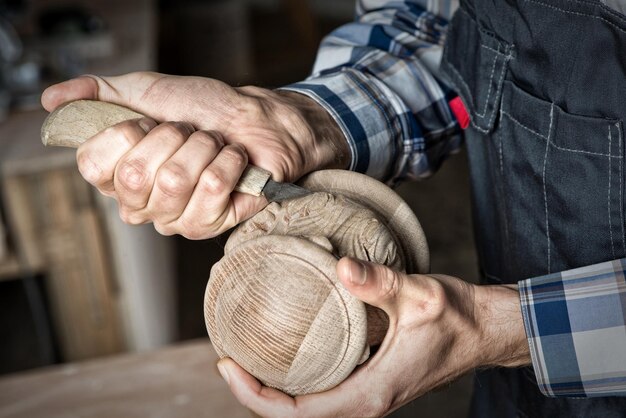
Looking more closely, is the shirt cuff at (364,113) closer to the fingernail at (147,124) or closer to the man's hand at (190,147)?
the man's hand at (190,147)

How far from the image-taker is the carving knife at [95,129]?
2.66 ft

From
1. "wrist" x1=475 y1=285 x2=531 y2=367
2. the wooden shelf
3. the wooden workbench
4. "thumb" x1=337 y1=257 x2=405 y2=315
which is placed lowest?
the wooden shelf

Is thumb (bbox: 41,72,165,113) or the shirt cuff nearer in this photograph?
thumb (bbox: 41,72,165,113)

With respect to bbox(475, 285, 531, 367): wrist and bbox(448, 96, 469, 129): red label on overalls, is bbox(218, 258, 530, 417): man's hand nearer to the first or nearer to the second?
bbox(475, 285, 531, 367): wrist

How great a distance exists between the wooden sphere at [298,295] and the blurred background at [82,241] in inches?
5.4

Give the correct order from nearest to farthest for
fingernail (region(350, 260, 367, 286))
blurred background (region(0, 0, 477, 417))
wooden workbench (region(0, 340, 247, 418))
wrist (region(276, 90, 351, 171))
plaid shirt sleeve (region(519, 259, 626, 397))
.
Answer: fingernail (region(350, 260, 367, 286))
plaid shirt sleeve (region(519, 259, 626, 397))
wrist (region(276, 90, 351, 171))
wooden workbench (region(0, 340, 247, 418))
blurred background (region(0, 0, 477, 417))

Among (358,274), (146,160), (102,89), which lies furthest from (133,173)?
(358,274)

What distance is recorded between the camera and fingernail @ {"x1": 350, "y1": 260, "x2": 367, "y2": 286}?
2.26ft

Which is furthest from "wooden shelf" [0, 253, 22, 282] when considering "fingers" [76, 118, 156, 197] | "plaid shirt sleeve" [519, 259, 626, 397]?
"plaid shirt sleeve" [519, 259, 626, 397]

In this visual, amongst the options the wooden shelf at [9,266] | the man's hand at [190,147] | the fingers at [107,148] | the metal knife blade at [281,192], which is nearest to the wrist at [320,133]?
the man's hand at [190,147]

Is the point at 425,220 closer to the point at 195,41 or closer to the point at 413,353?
the point at 195,41

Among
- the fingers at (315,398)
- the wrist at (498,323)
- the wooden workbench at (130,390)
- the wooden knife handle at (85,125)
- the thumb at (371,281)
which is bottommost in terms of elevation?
the wooden workbench at (130,390)

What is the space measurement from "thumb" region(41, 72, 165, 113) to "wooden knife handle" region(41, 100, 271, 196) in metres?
0.02

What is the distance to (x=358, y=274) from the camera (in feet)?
2.26
